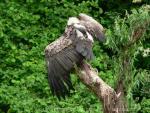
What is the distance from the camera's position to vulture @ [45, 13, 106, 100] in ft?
15.6

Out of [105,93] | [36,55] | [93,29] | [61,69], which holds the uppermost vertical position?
[93,29]

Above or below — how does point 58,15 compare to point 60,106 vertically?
above

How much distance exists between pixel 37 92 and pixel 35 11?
1.48 metres

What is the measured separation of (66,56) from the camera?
4.83 metres

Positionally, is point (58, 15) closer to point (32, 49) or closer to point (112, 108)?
point (32, 49)

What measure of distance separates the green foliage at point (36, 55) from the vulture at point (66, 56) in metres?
1.54

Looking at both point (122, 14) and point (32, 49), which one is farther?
point (122, 14)

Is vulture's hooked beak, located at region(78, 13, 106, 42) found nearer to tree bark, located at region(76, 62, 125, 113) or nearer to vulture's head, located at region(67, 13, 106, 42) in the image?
vulture's head, located at region(67, 13, 106, 42)

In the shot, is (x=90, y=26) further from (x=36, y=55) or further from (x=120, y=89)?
(x=36, y=55)

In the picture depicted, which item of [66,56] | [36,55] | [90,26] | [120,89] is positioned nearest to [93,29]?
[90,26]

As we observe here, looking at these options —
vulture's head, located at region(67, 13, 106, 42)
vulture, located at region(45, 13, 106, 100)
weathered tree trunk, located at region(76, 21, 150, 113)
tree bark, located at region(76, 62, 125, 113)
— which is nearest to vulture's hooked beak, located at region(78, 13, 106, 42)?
vulture's head, located at region(67, 13, 106, 42)

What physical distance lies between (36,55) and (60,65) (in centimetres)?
290

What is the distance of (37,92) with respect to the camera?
7.36m

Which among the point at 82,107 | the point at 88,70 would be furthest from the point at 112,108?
the point at 82,107
